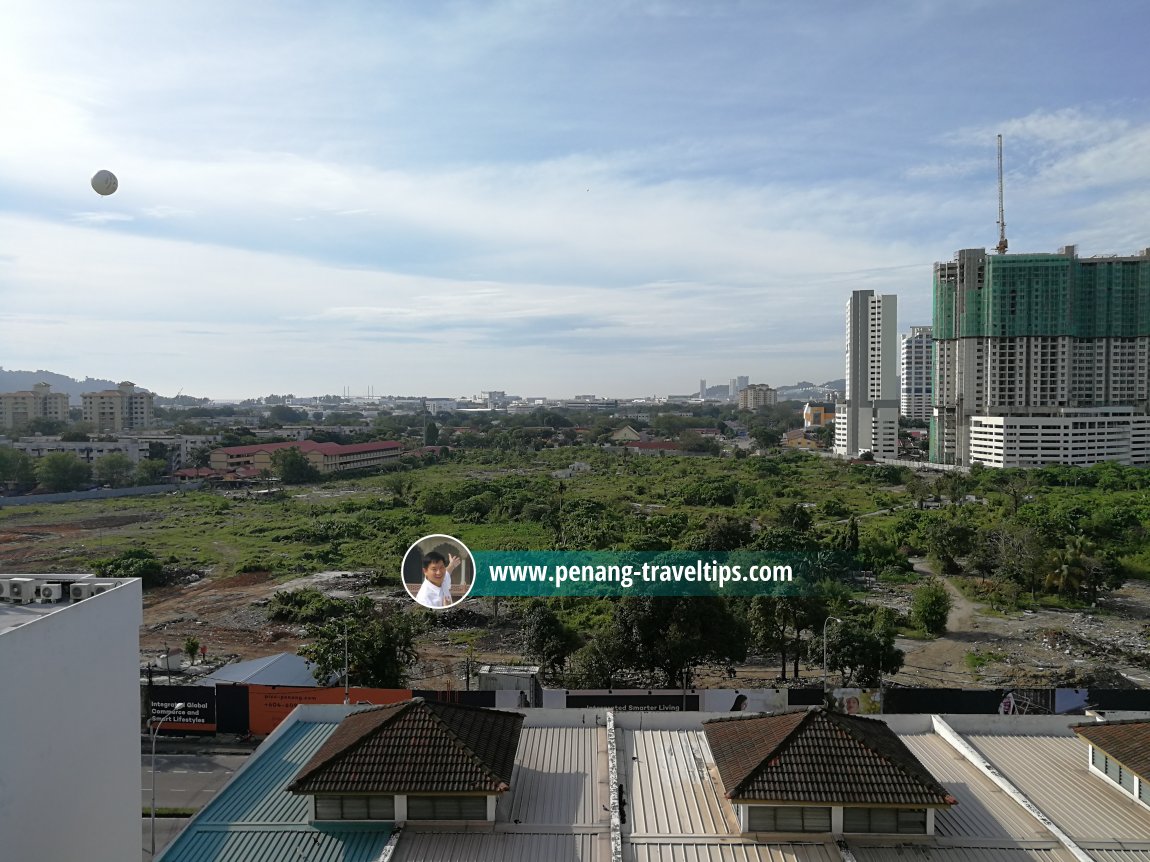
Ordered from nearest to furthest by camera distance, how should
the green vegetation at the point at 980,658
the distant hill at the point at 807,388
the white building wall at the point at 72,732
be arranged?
the white building wall at the point at 72,732
the green vegetation at the point at 980,658
the distant hill at the point at 807,388

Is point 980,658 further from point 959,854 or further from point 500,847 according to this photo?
point 500,847

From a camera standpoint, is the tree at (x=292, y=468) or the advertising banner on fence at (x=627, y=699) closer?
the advertising banner on fence at (x=627, y=699)

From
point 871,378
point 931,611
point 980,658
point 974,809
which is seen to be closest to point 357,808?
point 974,809

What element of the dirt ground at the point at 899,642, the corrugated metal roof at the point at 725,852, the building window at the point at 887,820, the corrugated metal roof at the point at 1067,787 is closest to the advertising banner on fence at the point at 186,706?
the dirt ground at the point at 899,642

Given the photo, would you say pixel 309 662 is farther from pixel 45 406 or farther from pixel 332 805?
pixel 45 406

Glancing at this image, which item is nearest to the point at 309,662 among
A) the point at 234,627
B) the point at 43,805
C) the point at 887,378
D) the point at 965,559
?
the point at 234,627

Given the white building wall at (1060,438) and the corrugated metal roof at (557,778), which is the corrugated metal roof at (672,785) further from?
the white building wall at (1060,438)
